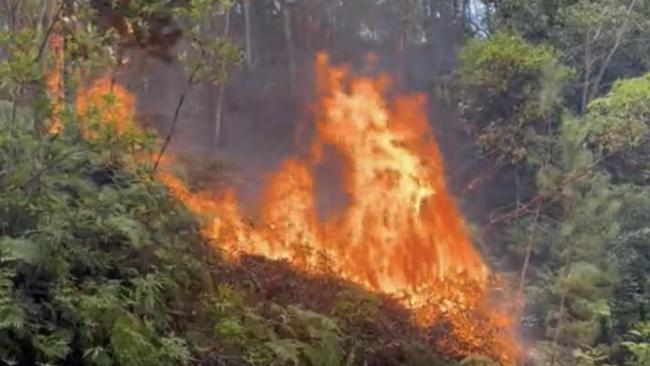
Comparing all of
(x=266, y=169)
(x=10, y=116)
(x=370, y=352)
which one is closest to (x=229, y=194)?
(x=266, y=169)

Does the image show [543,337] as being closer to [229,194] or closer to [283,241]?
[283,241]

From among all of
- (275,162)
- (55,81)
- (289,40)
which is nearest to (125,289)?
(55,81)

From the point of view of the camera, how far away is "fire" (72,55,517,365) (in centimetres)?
988

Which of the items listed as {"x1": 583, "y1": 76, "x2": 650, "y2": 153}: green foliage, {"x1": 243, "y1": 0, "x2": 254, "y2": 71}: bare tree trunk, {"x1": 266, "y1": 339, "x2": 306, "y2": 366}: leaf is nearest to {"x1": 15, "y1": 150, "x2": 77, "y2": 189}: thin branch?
{"x1": 266, "y1": 339, "x2": 306, "y2": 366}: leaf

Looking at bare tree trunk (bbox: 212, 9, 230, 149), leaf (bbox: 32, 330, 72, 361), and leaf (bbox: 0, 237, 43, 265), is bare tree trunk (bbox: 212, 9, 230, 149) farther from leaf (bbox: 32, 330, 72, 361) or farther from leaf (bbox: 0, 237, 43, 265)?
leaf (bbox: 32, 330, 72, 361)

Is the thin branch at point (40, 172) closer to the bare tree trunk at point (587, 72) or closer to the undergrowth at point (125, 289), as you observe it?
the undergrowth at point (125, 289)

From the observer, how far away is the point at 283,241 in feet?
34.7

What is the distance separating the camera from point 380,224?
37.7 feet

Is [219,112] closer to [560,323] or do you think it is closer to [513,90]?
[513,90]

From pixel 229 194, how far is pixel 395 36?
20.2 feet

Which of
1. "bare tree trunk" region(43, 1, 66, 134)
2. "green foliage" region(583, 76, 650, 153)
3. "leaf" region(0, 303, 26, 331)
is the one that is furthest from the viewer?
"green foliage" region(583, 76, 650, 153)

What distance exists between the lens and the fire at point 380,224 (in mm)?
9875

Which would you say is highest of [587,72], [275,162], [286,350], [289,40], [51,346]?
[289,40]

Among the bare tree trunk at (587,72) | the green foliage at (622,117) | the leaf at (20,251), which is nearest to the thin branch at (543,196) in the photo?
the green foliage at (622,117)
